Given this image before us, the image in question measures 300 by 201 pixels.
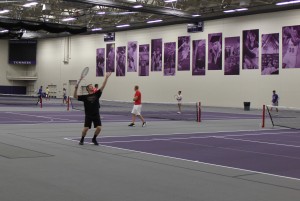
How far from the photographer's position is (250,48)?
152 feet

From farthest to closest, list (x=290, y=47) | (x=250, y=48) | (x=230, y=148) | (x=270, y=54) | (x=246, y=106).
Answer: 1. (x=250, y=48)
2. (x=270, y=54)
3. (x=246, y=106)
4. (x=290, y=47)
5. (x=230, y=148)

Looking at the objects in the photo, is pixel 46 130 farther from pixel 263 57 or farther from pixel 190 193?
pixel 263 57

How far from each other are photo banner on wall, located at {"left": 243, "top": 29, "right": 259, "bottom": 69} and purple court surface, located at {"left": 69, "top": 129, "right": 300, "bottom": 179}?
2737 cm

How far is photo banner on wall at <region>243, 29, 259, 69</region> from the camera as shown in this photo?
4597cm

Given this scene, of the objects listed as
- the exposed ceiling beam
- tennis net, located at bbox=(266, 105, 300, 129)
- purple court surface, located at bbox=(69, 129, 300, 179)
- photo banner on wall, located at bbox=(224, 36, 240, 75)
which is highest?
the exposed ceiling beam

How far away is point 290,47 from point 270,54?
7.42 ft

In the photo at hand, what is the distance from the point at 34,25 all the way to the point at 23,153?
2582 centimetres

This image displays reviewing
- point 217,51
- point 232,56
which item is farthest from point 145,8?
point 232,56

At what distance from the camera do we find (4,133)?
17453mm

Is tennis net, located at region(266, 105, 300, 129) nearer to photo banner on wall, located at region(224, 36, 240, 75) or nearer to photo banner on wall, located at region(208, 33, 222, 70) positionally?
photo banner on wall, located at region(224, 36, 240, 75)

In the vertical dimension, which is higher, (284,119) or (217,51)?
(217,51)

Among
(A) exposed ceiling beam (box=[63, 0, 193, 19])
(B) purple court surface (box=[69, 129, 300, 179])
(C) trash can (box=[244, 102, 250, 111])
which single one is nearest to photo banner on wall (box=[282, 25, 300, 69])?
(C) trash can (box=[244, 102, 250, 111])

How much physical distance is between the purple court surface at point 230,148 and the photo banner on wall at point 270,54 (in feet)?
84.6

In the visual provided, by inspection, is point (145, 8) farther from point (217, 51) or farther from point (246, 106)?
point (246, 106)
